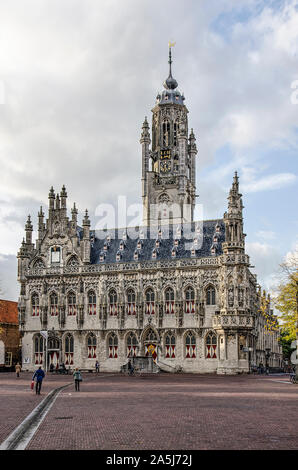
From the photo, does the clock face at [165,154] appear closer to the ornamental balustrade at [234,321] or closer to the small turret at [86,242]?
the small turret at [86,242]

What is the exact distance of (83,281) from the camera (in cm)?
7225

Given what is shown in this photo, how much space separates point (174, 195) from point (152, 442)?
75724 millimetres

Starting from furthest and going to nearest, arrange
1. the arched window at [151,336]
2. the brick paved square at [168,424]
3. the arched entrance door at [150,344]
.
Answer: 1. the arched window at [151,336]
2. the arched entrance door at [150,344]
3. the brick paved square at [168,424]

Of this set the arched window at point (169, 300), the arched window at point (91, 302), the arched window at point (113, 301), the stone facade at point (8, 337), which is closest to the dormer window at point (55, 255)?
the arched window at point (91, 302)

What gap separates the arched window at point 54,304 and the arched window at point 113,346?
26.6 feet

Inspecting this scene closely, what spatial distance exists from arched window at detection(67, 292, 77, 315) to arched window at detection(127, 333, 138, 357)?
308 inches

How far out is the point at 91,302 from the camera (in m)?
71.5

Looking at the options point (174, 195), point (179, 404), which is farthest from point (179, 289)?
point (179, 404)

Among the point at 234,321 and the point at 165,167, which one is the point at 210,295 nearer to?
the point at 234,321

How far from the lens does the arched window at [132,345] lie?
68.2 metres

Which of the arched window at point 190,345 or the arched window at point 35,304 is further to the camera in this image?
the arched window at point 35,304

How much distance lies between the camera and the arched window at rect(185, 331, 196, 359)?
65688mm

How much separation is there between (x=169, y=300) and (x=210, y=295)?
192 inches
